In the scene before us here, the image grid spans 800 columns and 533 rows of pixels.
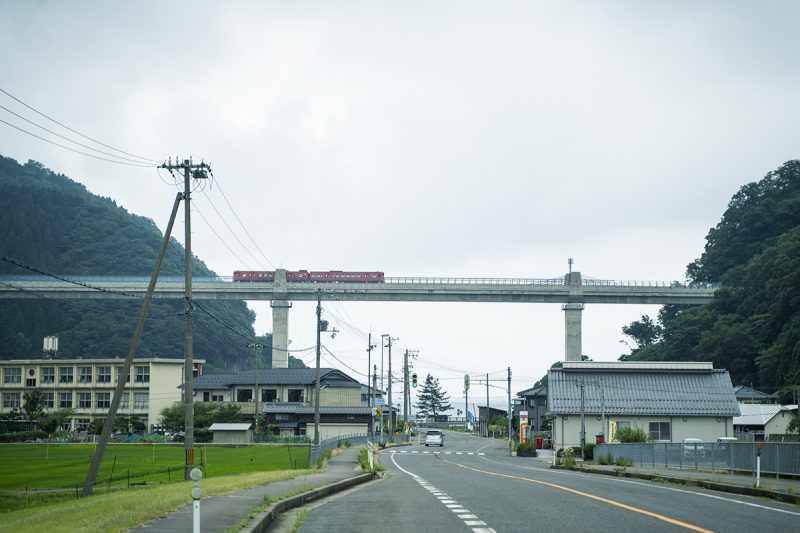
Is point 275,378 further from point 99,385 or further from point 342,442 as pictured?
point 342,442

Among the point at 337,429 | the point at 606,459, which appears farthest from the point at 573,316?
the point at 606,459

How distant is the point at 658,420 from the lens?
6569 centimetres

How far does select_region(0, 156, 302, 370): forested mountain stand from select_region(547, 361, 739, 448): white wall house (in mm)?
61065

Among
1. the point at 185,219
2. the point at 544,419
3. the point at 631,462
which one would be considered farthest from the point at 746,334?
the point at 185,219

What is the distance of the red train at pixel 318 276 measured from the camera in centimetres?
11169

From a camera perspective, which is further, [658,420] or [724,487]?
[658,420]

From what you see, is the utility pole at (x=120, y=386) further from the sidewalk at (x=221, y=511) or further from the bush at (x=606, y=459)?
A: the bush at (x=606, y=459)

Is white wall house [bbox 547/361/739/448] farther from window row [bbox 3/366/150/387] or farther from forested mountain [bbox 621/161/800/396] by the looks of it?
window row [bbox 3/366/150/387]

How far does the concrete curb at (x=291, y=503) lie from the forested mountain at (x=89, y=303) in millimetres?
95178

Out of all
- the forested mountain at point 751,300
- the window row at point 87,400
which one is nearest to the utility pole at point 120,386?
the forested mountain at point 751,300

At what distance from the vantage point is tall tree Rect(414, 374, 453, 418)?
192000 millimetres

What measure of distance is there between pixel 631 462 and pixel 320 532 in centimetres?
2726

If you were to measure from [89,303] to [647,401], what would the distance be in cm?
10021

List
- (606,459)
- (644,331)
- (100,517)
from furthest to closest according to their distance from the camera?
(644,331) < (606,459) < (100,517)
